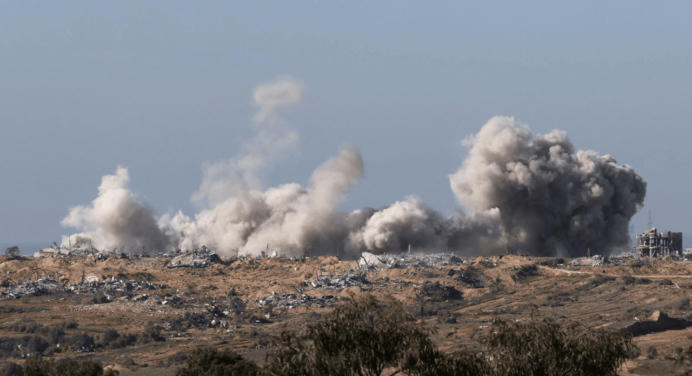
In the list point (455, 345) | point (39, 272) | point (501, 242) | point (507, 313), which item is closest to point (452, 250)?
point (501, 242)

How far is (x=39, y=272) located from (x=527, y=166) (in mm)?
57158

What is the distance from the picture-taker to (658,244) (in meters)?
116

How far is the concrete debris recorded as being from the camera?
74.2 metres

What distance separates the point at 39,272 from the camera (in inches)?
3605

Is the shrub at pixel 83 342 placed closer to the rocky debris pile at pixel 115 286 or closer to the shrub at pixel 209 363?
the shrub at pixel 209 363

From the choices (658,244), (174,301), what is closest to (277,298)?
(174,301)

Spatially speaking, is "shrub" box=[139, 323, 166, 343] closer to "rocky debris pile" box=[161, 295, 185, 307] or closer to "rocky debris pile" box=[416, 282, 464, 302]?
"rocky debris pile" box=[161, 295, 185, 307]

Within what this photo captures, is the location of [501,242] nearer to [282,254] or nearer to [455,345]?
[282,254]

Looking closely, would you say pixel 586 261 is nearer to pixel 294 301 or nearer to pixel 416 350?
pixel 294 301

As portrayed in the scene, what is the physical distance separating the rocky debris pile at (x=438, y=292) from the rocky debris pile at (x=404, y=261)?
10873 millimetres

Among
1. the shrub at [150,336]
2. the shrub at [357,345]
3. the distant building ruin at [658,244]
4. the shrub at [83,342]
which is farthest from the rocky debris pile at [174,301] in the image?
the distant building ruin at [658,244]

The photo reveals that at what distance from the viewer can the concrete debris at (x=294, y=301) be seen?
244 ft

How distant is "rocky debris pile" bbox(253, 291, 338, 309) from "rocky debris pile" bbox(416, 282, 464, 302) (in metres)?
8.35

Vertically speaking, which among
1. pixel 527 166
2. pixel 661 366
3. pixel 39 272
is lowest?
pixel 661 366
